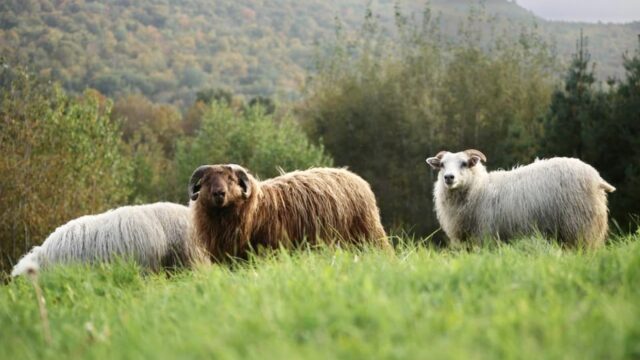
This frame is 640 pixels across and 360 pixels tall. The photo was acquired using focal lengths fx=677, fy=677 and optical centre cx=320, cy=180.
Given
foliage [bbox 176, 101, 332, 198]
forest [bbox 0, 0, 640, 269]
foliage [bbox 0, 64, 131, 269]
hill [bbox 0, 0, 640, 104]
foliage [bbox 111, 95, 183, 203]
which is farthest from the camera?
hill [bbox 0, 0, 640, 104]

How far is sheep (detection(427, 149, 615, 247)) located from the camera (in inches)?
380

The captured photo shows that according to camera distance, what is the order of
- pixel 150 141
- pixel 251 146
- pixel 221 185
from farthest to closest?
pixel 150 141 < pixel 251 146 < pixel 221 185

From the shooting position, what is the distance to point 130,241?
9383 millimetres

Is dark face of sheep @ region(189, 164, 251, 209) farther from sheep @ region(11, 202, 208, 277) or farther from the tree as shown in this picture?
the tree

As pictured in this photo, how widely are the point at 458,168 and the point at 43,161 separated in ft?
66.3

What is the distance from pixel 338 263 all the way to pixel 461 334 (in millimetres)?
1988

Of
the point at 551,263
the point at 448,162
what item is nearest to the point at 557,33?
the point at 448,162

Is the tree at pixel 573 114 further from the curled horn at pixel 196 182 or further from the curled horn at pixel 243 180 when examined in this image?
the curled horn at pixel 196 182

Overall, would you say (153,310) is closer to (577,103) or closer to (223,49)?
(577,103)

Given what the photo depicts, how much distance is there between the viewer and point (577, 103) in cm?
2550

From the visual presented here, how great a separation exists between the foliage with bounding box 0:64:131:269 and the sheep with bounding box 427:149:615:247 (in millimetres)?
18129

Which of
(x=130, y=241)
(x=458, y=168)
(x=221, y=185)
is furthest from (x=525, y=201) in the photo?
(x=130, y=241)

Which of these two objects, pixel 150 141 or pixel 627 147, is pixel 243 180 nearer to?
pixel 627 147

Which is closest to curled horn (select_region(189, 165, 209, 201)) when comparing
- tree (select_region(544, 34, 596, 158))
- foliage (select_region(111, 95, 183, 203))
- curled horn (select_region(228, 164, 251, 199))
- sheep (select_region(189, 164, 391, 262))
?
sheep (select_region(189, 164, 391, 262))
